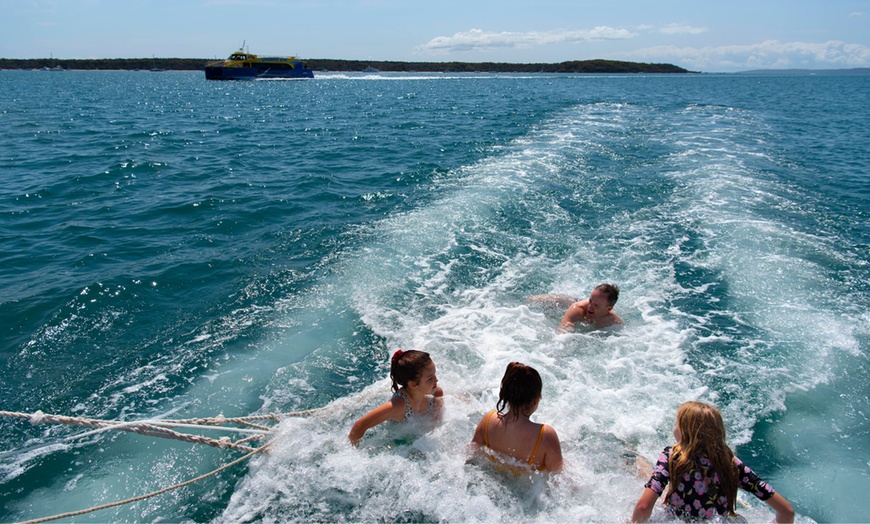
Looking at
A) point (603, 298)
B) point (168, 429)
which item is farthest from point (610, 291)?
point (168, 429)

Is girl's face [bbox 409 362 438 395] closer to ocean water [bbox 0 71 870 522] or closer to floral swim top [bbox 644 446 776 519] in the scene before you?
ocean water [bbox 0 71 870 522]

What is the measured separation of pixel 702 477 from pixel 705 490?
11 cm

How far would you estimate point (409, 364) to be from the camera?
14.5 feet

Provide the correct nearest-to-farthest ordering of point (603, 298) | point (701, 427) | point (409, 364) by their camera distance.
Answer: point (701, 427)
point (409, 364)
point (603, 298)

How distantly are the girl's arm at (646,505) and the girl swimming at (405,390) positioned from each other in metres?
1.93

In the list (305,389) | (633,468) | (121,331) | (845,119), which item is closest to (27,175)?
(121,331)

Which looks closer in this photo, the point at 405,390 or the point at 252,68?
the point at 405,390

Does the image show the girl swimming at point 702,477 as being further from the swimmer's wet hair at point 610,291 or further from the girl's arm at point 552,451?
the swimmer's wet hair at point 610,291

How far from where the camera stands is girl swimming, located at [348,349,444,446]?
4.44 metres

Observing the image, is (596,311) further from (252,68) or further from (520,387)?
(252,68)

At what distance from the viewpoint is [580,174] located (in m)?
15.7

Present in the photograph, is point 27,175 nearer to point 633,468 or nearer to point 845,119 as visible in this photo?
point 633,468

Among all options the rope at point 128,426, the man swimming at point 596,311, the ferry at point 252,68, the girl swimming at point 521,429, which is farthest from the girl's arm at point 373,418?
the ferry at point 252,68

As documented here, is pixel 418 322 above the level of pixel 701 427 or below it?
below
